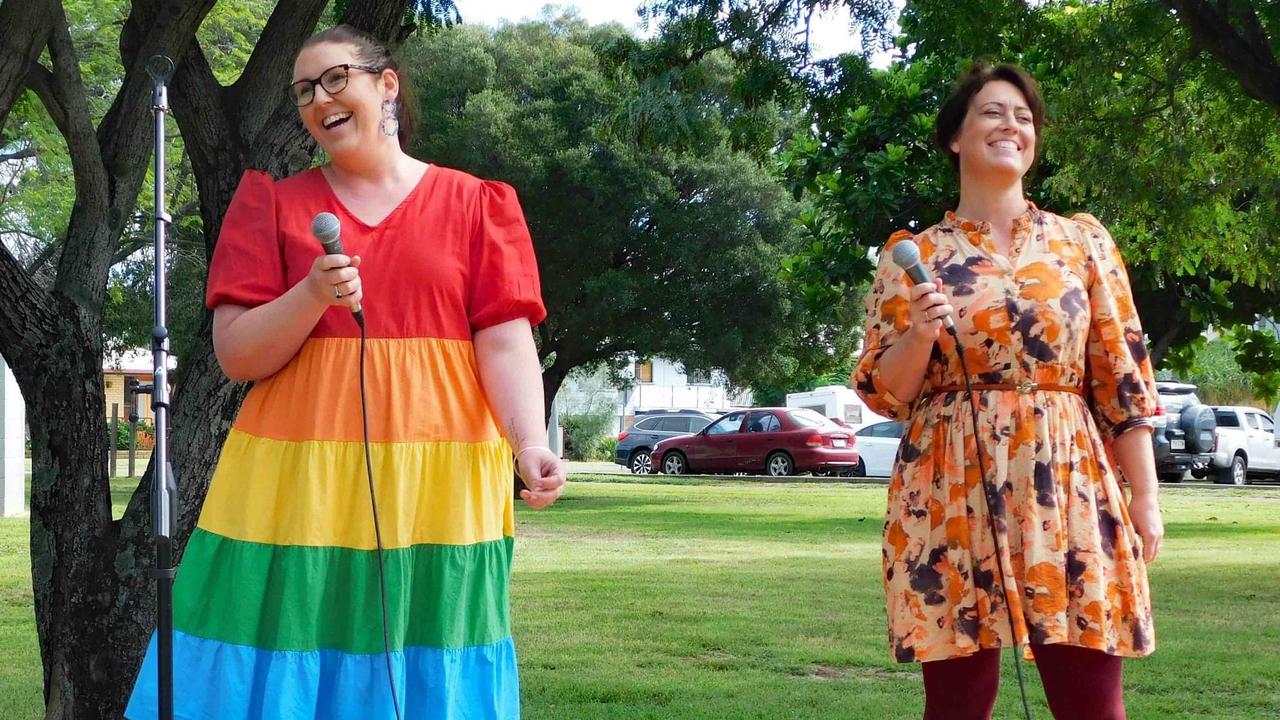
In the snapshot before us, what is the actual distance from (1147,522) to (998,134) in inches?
36.5

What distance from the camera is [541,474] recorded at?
2.58m

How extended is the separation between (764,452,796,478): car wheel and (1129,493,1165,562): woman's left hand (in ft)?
88.9

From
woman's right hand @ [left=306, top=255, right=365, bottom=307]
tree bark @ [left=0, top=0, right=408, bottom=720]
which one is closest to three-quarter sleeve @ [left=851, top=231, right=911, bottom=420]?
woman's right hand @ [left=306, top=255, right=365, bottom=307]

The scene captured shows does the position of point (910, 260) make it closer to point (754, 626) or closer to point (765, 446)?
point (754, 626)

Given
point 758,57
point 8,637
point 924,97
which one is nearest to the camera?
point 8,637

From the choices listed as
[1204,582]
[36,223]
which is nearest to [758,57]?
[1204,582]

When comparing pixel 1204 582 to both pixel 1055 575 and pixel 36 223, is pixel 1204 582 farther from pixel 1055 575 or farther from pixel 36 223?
pixel 36 223

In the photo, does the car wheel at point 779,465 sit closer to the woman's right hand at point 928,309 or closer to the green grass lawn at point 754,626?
the green grass lawn at point 754,626

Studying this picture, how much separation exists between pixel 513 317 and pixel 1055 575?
1.27m

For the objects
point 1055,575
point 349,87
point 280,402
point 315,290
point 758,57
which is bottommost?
point 1055,575

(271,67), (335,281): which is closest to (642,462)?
(271,67)

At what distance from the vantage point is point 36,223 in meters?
19.7

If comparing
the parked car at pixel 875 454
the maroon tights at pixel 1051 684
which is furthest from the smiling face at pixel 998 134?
the parked car at pixel 875 454

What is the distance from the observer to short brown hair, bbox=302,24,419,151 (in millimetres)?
2787
